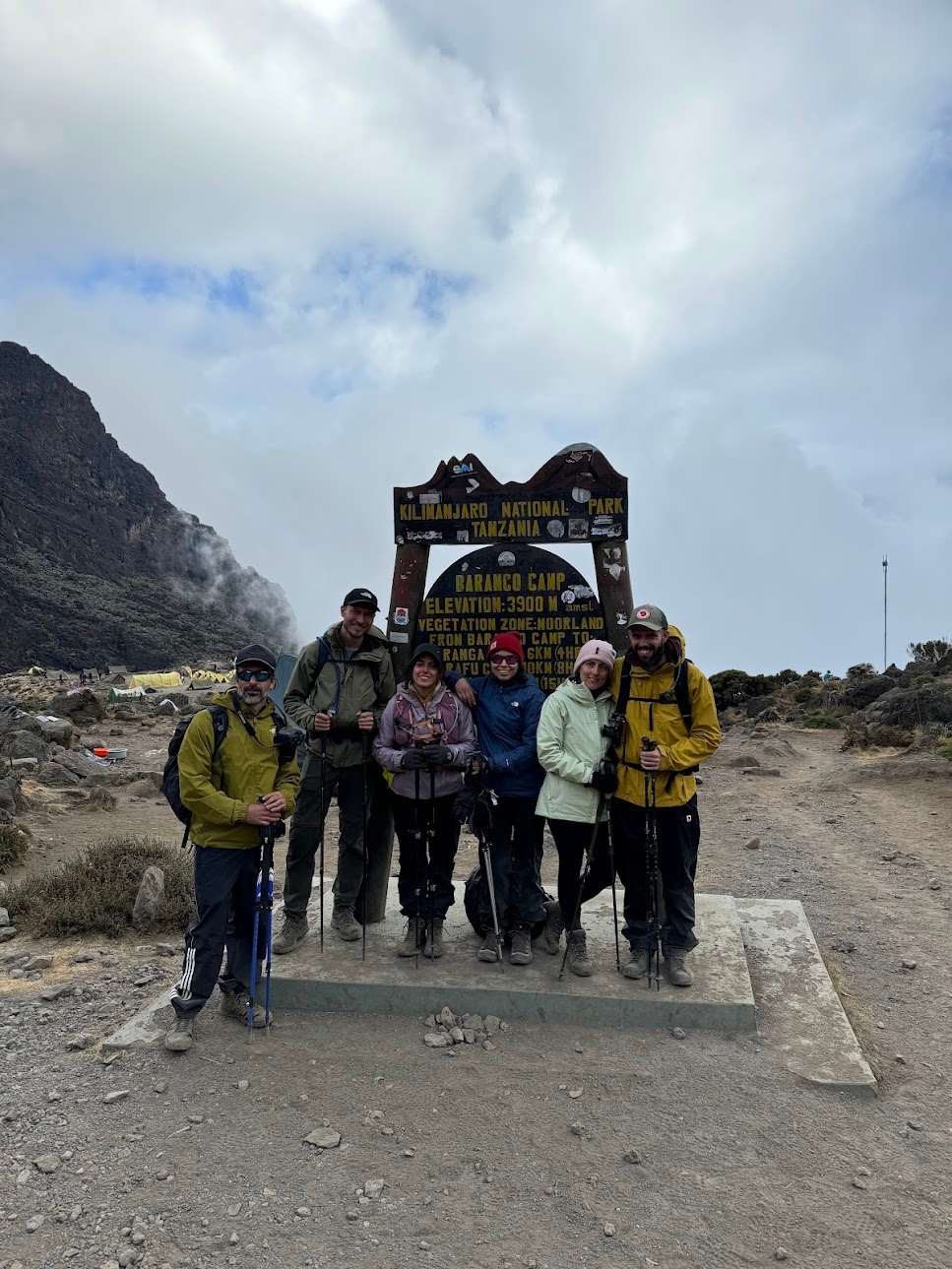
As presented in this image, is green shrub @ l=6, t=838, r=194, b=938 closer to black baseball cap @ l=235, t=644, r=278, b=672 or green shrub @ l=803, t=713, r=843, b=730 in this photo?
black baseball cap @ l=235, t=644, r=278, b=672

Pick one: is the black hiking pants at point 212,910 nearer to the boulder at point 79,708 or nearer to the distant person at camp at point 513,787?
the distant person at camp at point 513,787

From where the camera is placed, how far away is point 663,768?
15.3 ft

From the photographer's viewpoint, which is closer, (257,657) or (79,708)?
(257,657)

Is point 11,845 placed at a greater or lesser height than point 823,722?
lesser

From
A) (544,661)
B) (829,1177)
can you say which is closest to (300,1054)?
(829,1177)

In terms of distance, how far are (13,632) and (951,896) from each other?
9120cm

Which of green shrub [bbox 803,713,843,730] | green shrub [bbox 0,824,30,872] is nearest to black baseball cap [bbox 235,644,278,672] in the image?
green shrub [bbox 0,824,30,872]

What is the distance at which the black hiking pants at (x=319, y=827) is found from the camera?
543cm

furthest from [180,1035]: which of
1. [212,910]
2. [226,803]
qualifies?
[226,803]

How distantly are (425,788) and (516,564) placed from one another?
195cm

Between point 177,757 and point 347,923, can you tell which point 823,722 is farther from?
point 177,757

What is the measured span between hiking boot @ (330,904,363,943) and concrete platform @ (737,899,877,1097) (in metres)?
2.59

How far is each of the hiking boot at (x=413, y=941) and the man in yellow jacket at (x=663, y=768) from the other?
130cm

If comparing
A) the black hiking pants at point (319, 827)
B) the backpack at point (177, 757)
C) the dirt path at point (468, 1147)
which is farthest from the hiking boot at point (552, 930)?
the backpack at point (177, 757)
